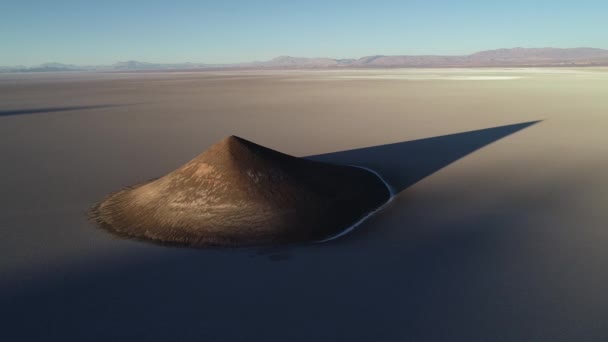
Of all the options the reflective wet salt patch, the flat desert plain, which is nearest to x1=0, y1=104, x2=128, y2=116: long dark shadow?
the flat desert plain

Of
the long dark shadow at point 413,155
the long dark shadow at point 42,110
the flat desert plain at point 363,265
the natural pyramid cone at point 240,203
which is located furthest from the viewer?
the long dark shadow at point 42,110

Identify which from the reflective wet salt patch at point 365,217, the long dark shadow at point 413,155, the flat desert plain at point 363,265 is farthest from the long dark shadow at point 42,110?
the reflective wet salt patch at point 365,217

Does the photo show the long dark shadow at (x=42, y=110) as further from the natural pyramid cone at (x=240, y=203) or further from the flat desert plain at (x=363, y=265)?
the natural pyramid cone at (x=240, y=203)

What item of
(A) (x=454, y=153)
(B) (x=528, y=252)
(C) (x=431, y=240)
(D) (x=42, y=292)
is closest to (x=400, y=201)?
(C) (x=431, y=240)

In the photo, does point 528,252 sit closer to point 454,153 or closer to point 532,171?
point 532,171

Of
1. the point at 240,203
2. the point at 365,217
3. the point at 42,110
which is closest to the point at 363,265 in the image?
the point at 365,217

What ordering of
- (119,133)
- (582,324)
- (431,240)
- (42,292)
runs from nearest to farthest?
(582,324) < (42,292) < (431,240) < (119,133)
